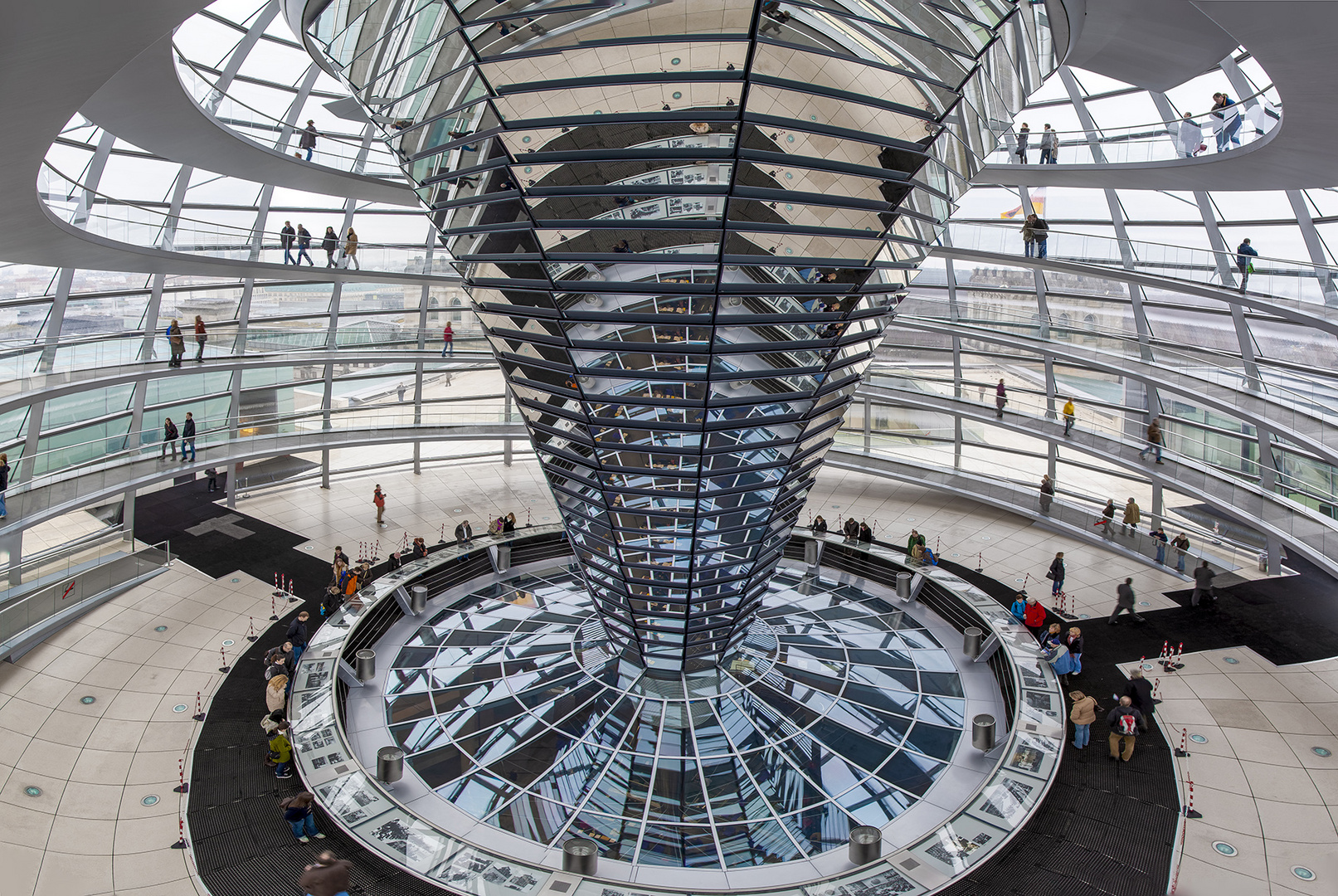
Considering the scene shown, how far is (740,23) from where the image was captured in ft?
33.2

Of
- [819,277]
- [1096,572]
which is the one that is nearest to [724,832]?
[819,277]

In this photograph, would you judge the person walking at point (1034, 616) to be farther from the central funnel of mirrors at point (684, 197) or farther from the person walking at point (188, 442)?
the person walking at point (188, 442)

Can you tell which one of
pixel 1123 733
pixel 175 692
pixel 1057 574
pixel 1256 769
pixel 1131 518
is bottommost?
pixel 175 692

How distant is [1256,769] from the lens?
15.3m

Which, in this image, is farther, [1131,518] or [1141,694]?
[1131,518]

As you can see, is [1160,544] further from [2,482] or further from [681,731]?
[2,482]

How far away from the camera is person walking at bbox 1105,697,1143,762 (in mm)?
15211

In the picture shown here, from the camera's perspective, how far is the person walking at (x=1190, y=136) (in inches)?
700

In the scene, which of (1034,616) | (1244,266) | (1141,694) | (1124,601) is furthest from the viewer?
(1124,601)

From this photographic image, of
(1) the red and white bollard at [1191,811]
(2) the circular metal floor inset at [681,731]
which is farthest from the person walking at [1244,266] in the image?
(1) the red and white bollard at [1191,811]

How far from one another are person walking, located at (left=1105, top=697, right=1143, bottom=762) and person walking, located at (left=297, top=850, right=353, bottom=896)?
38.2 ft

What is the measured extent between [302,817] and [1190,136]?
19.0 metres

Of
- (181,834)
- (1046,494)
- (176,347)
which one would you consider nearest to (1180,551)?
(1046,494)

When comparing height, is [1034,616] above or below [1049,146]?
below
